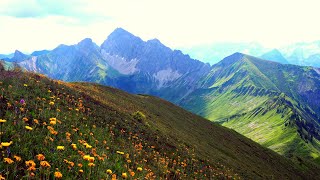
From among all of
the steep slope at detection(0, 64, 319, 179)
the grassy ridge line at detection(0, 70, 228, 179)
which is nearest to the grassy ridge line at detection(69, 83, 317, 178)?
the steep slope at detection(0, 64, 319, 179)

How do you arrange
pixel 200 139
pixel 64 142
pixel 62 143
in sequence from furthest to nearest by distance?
pixel 200 139, pixel 64 142, pixel 62 143

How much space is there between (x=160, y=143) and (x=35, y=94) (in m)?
15.1

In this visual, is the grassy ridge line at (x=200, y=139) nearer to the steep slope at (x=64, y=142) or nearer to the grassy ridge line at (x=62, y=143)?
the steep slope at (x=64, y=142)

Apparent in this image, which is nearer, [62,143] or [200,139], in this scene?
[62,143]

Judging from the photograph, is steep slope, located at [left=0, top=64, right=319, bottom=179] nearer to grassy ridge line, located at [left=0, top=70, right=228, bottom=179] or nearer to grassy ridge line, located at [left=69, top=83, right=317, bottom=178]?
grassy ridge line, located at [left=0, top=70, right=228, bottom=179]

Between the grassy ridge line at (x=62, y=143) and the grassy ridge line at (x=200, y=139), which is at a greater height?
the grassy ridge line at (x=62, y=143)

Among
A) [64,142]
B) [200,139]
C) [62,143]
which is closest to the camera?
[62,143]

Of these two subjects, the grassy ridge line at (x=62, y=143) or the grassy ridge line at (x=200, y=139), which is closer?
the grassy ridge line at (x=62, y=143)

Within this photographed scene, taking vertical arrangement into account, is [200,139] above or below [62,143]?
below

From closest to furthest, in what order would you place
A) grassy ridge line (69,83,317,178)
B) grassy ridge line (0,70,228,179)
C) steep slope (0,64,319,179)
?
grassy ridge line (0,70,228,179) → steep slope (0,64,319,179) → grassy ridge line (69,83,317,178)

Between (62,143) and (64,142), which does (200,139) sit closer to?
(64,142)

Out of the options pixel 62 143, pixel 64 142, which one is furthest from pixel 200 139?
pixel 62 143

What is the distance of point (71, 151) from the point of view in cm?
1520

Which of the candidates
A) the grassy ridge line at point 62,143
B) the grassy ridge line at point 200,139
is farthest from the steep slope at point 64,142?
the grassy ridge line at point 200,139
